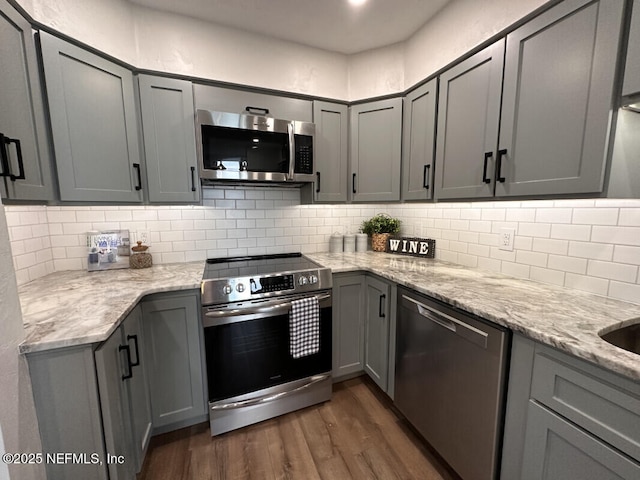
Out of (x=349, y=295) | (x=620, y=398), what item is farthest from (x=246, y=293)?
(x=620, y=398)

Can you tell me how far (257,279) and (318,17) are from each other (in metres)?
1.77

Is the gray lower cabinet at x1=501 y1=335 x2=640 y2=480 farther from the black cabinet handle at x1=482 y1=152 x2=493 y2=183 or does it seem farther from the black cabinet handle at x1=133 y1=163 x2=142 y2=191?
the black cabinet handle at x1=133 y1=163 x2=142 y2=191

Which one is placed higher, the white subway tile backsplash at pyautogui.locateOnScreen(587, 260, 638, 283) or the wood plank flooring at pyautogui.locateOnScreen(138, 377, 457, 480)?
the white subway tile backsplash at pyautogui.locateOnScreen(587, 260, 638, 283)

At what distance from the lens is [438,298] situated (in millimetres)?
1298

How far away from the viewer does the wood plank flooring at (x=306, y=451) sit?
140cm

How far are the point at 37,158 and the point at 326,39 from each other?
1939 millimetres

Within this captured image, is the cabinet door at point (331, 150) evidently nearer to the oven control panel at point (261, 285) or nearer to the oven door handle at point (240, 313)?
the oven control panel at point (261, 285)

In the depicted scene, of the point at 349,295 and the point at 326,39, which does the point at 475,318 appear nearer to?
the point at 349,295

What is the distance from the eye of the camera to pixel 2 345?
0.74 meters

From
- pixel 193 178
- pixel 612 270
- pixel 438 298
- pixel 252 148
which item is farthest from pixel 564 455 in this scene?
pixel 193 178

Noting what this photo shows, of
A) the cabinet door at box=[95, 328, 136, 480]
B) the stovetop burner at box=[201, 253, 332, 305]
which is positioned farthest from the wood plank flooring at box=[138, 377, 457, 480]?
the stovetop burner at box=[201, 253, 332, 305]

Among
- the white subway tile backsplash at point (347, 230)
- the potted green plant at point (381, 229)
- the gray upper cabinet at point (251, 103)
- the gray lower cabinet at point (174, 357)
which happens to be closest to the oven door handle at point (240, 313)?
the gray lower cabinet at point (174, 357)

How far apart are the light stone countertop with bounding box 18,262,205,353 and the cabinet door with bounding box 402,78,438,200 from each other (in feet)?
5.30

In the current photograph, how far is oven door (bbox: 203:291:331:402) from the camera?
155cm
